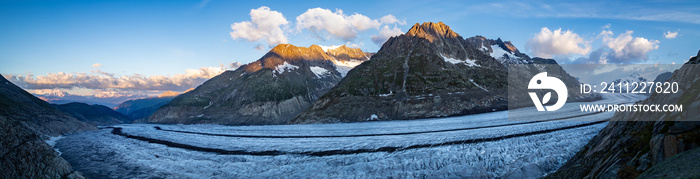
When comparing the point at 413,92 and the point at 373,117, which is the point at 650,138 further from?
the point at 413,92

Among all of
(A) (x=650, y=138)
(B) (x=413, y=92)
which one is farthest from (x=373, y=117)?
(A) (x=650, y=138)

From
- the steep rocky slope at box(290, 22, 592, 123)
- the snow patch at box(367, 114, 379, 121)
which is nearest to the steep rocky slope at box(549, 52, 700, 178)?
the snow patch at box(367, 114, 379, 121)

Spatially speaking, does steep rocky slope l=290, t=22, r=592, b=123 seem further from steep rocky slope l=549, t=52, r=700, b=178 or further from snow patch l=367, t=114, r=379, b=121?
steep rocky slope l=549, t=52, r=700, b=178

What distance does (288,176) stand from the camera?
2927cm

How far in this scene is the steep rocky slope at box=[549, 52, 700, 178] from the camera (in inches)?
493

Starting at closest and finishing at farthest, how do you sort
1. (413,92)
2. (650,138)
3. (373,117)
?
(650,138)
(373,117)
(413,92)

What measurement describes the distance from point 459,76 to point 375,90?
48.5 meters

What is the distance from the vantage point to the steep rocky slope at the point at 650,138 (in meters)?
12.5

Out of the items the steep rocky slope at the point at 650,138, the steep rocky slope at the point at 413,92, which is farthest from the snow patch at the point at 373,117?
the steep rocky slope at the point at 650,138

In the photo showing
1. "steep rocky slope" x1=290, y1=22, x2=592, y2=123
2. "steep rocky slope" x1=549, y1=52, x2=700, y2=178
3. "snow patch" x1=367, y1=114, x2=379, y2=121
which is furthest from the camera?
"steep rocky slope" x1=290, y1=22, x2=592, y2=123

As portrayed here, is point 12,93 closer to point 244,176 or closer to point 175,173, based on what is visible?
point 175,173

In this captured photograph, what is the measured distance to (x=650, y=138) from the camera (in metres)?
15.4

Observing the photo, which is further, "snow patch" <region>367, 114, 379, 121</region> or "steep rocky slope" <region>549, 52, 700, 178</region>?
"snow patch" <region>367, 114, 379, 121</region>

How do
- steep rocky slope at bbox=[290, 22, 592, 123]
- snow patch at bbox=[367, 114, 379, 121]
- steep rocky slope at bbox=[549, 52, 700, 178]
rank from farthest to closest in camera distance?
steep rocky slope at bbox=[290, 22, 592, 123]
snow patch at bbox=[367, 114, 379, 121]
steep rocky slope at bbox=[549, 52, 700, 178]
